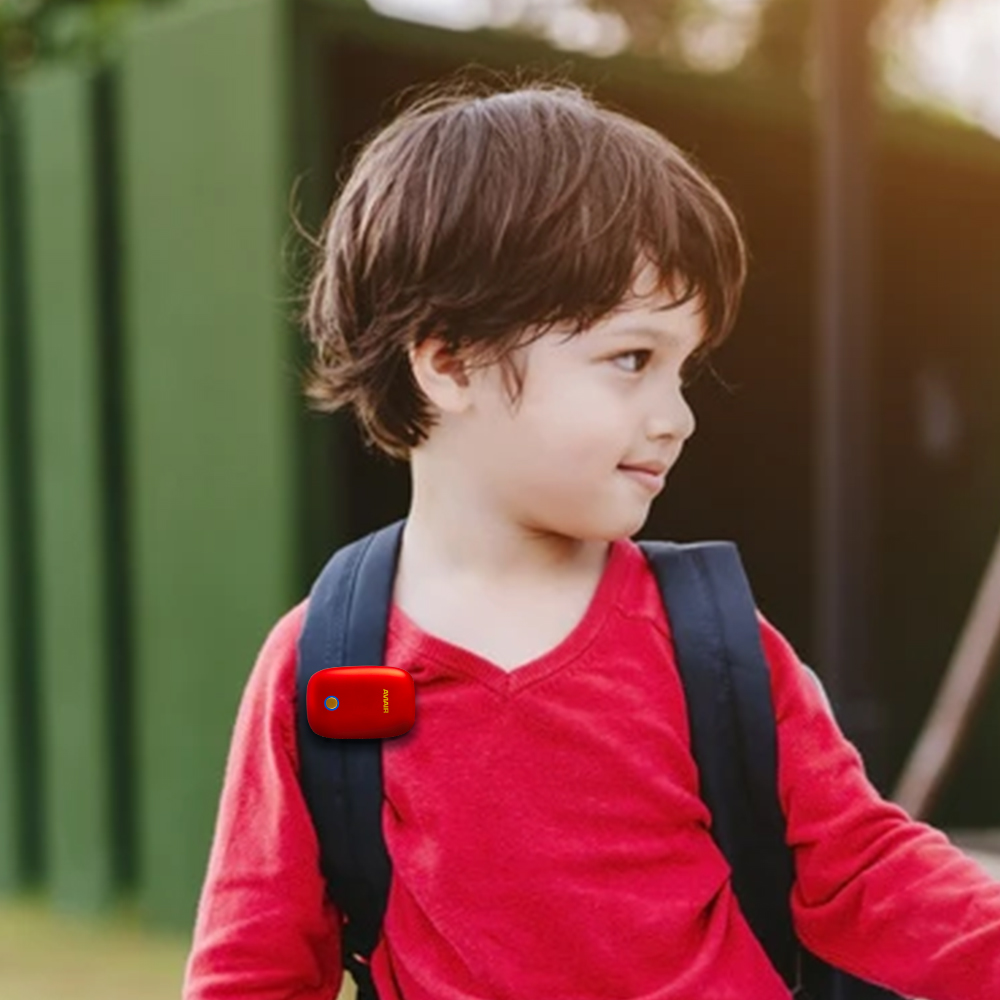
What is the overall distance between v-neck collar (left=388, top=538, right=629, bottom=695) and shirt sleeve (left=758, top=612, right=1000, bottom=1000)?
5.6 inches

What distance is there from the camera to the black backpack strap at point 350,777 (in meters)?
1.98

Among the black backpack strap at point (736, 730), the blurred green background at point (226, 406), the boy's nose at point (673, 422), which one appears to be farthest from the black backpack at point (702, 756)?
the blurred green background at point (226, 406)

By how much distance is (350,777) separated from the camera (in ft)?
6.52

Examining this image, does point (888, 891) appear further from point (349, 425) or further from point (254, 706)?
point (349, 425)

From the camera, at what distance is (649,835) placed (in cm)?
196

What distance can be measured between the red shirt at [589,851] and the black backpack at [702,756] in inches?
0.6

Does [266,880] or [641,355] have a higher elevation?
[641,355]

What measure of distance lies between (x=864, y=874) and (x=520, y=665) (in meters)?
0.34

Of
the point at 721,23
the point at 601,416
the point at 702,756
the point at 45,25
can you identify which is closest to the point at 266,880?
the point at 702,756

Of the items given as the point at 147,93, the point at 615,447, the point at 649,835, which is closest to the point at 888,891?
the point at 649,835

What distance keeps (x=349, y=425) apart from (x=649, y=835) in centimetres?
471

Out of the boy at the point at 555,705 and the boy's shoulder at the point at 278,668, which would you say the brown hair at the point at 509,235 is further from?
the boy's shoulder at the point at 278,668

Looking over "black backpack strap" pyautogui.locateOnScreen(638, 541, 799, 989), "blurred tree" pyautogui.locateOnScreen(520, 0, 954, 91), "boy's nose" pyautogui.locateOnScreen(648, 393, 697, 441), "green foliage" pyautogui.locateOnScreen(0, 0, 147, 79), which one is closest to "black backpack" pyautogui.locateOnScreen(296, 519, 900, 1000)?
"black backpack strap" pyautogui.locateOnScreen(638, 541, 799, 989)

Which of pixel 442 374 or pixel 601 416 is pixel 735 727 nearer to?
pixel 601 416
